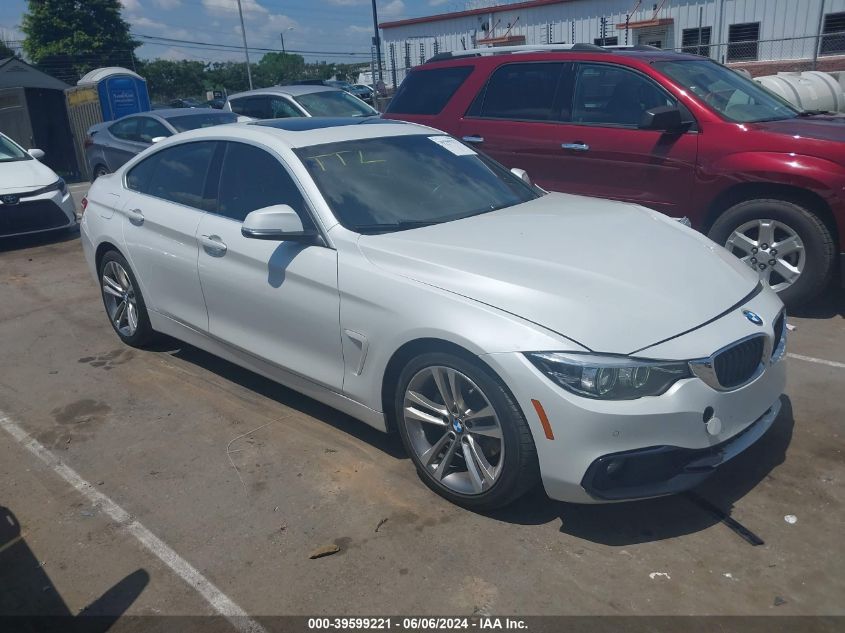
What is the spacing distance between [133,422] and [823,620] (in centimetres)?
363

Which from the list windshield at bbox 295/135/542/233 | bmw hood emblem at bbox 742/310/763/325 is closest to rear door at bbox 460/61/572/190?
windshield at bbox 295/135/542/233

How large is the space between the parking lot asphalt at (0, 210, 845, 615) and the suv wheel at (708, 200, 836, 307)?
92cm

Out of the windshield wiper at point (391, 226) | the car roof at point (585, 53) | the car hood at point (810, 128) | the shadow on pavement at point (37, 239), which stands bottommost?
the shadow on pavement at point (37, 239)

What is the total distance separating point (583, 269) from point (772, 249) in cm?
A: 294

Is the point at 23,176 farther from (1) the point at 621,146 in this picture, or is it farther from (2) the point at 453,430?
(2) the point at 453,430

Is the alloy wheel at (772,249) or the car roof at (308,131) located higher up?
the car roof at (308,131)

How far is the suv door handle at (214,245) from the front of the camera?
4.36 m

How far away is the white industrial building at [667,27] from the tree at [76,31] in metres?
25.4

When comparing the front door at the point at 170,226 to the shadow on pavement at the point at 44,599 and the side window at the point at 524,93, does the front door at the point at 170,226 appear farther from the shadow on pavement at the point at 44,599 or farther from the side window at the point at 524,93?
the side window at the point at 524,93

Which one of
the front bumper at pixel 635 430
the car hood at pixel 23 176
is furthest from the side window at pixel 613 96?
the car hood at pixel 23 176

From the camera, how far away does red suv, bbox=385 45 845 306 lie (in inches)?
217

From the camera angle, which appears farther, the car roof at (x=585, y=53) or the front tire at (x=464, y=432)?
the car roof at (x=585, y=53)

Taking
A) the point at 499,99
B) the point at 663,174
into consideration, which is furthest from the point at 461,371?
the point at 499,99

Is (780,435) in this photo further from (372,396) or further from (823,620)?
(372,396)
